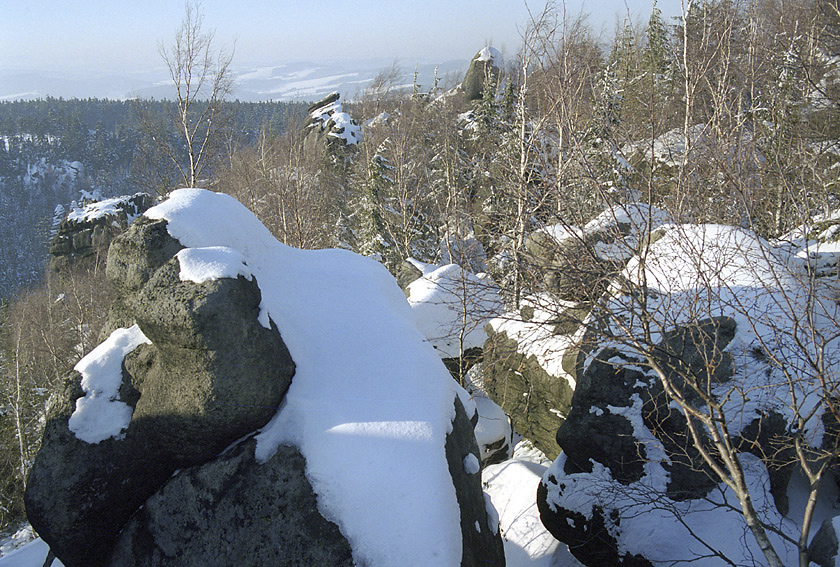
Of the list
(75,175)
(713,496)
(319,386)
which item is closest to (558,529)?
(713,496)

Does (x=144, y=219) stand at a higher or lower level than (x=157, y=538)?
higher

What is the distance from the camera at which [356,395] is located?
486 cm

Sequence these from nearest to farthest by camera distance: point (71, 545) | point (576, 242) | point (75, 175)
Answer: point (576, 242), point (71, 545), point (75, 175)

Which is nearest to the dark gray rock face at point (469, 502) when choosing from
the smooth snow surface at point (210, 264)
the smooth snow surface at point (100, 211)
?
the smooth snow surface at point (210, 264)

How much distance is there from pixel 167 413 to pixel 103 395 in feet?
3.41

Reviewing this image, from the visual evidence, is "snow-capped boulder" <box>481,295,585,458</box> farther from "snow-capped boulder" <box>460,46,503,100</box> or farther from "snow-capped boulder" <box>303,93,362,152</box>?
"snow-capped boulder" <box>460,46,503,100</box>

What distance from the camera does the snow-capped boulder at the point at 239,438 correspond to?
13.8 feet

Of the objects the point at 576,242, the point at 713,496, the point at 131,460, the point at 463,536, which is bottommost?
the point at 713,496

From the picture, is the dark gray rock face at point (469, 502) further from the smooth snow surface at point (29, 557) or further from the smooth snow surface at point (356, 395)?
the smooth snow surface at point (29, 557)

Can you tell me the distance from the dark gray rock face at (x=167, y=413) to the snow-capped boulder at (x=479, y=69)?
35.3 meters

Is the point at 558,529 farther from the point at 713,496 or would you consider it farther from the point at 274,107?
the point at 274,107

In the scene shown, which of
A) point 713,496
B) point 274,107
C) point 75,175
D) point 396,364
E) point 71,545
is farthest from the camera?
point 274,107

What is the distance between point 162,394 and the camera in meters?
4.82

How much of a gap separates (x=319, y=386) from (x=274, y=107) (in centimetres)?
9689
